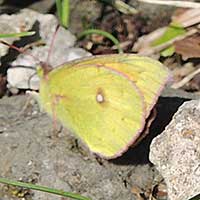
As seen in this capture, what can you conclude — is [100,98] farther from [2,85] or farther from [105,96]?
[2,85]

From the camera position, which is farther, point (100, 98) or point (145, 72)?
point (100, 98)

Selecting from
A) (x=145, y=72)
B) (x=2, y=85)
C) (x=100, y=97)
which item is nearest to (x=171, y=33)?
(x=2, y=85)

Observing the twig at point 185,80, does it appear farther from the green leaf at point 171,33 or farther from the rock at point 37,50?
the rock at point 37,50

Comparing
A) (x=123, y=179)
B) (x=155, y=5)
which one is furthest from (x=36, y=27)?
(x=123, y=179)

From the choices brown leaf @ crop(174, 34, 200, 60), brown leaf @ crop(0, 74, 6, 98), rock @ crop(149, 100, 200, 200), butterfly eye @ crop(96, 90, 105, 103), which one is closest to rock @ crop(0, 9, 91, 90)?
brown leaf @ crop(0, 74, 6, 98)

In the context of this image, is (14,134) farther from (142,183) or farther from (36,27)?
(36,27)

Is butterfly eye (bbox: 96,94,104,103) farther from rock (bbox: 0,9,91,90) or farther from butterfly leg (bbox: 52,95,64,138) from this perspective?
rock (bbox: 0,9,91,90)

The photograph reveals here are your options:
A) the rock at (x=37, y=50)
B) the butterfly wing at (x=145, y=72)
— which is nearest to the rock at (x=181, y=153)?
the butterfly wing at (x=145, y=72)
